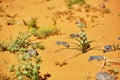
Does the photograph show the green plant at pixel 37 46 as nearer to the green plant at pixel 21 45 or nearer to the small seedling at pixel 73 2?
the green plant at pixel 21 45

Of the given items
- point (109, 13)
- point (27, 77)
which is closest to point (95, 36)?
point (109, 13)

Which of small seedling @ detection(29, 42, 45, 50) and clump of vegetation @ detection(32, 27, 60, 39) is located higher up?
clump of vegetation @ detection(32, 27, 60, 39)

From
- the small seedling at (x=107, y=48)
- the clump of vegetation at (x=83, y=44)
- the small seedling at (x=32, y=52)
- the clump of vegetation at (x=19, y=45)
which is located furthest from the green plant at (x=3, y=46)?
the small seedling at (x=107, y=48)

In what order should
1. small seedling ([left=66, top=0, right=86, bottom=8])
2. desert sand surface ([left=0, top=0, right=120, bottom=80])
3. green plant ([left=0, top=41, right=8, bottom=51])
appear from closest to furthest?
desert sand surface ([left=0, top=0, right=120, bottom=80])
green plant ([left=0, top=41, right=8, bottom=51])
small seedling ([left=66, top=0, right=86, bottom=8])

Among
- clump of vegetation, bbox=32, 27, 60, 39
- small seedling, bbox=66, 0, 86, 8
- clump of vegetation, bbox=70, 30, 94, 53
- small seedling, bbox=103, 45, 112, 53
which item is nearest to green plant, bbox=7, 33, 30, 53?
clump of vegetation, bbox=32, 27, 60, 39

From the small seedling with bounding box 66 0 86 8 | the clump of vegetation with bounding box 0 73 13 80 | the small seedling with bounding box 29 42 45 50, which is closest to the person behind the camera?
the clump of vegetation with bounding box 0 73 13 80

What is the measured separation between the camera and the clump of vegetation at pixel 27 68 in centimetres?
458

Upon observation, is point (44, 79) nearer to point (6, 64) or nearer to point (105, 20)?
point (6, 64)

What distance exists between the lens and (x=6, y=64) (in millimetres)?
5406

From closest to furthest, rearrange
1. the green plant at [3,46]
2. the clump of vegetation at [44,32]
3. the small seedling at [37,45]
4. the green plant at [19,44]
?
the green plant at [19,44] → the green plant at [3,46] → the small seedling at [37,45] → the clump of vegetation at [44,32]

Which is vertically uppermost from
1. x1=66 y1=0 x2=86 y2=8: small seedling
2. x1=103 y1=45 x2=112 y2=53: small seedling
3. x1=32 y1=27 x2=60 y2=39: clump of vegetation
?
x1=66 y1=0 x2=86 y2=8: small seedling

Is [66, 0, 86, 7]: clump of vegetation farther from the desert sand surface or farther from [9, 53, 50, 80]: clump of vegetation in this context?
[9, 53, 50, 80]: clump of vegetation

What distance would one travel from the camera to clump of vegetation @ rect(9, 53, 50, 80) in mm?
4578

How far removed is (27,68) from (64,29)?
2753 mm
